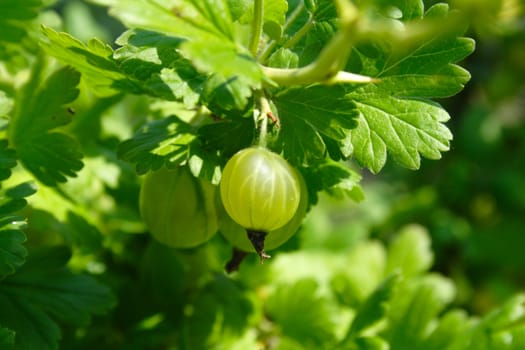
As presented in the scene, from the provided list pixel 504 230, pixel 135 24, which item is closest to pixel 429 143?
pixel 135 24

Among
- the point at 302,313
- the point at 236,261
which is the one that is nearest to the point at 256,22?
the point at 236,261

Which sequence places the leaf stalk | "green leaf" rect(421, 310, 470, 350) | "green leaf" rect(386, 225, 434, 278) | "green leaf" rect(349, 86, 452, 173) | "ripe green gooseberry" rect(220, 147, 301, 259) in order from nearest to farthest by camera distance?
the leaf stalk → "ripe green gooseberry" rect(220, 147, 301, 259) → "green leaf" rect(349, 86, 452, 173) → "green leaf" rect(421, 310, 470, 350) → "green leaf" rect(386, 225, 434, 278)

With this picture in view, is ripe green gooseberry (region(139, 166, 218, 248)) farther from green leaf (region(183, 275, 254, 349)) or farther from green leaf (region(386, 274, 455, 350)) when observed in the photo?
green leaf (region(386, 274, 455, 350))

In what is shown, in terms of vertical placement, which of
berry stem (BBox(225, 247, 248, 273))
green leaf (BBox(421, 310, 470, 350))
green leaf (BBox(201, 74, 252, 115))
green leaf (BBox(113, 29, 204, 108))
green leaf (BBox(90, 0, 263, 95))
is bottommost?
green leaf (BBox(421, 310, 470, 350))

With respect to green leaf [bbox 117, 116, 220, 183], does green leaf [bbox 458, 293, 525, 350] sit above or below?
below

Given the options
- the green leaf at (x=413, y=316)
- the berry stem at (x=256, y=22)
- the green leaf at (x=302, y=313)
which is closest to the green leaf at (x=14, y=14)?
the berry stem at (x=256, y=22)

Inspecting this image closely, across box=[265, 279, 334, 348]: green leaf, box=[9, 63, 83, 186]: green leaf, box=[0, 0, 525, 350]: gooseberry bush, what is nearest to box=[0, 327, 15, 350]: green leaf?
box=[0, 0, 525, 350]: gooseberry bush

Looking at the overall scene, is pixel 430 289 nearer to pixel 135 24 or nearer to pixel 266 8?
pixel 266 8
